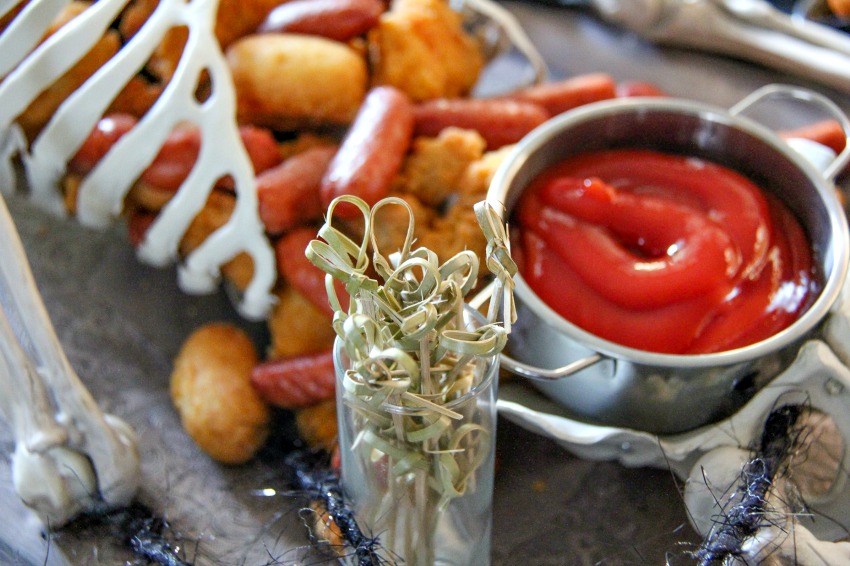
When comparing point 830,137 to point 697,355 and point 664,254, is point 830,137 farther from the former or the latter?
point 697,355

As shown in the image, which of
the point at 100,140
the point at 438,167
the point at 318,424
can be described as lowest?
the point at 318,424

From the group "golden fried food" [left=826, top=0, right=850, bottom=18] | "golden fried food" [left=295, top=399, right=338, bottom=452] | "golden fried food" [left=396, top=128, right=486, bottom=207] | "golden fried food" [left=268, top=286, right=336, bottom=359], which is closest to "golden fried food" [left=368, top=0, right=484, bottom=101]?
"golden fried food" [left=396, top=128, right=486, bottom=207]

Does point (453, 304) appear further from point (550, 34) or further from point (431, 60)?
point (550, 34)


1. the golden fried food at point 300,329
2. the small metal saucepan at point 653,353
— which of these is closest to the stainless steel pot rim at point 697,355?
the small metal saucepan at point 653,353

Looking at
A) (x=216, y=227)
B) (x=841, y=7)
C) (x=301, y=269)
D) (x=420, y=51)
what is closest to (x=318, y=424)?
(x=301, y=269)

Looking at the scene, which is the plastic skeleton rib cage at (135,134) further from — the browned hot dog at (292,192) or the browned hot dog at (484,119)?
the browned hot dog at (484,119)

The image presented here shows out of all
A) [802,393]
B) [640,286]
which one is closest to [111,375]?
[640,286]

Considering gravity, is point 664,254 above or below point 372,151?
below

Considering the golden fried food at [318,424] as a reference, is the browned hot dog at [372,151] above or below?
above
